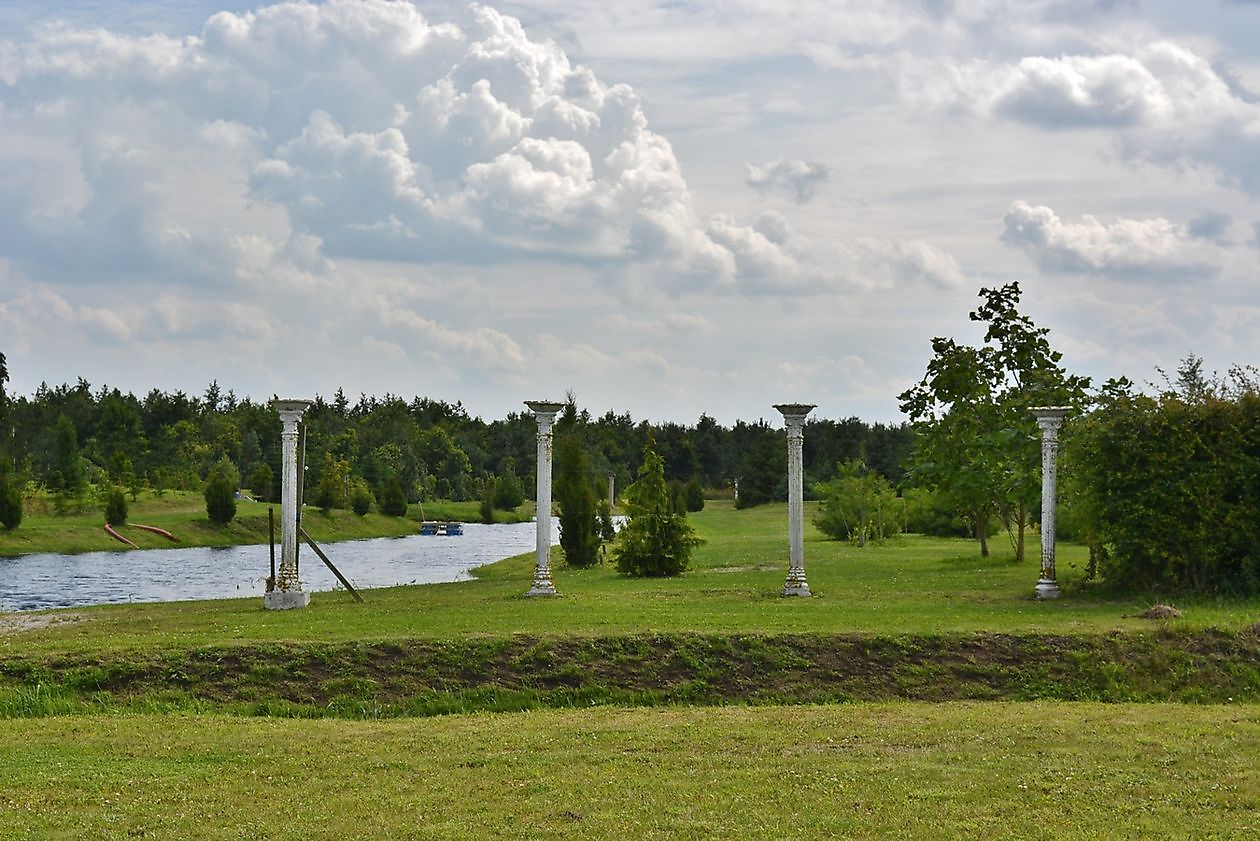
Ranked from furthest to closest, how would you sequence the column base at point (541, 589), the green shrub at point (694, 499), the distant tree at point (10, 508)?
1. the green shrub at point (694, 499)
2. the distant tree at point (10, 508)
3. the column base at point (541, 589)

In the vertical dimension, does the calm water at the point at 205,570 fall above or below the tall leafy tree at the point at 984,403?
below

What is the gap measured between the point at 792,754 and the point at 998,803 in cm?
217

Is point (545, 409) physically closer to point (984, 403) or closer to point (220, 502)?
point (984, 403)

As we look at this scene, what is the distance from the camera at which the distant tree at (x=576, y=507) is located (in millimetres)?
33094

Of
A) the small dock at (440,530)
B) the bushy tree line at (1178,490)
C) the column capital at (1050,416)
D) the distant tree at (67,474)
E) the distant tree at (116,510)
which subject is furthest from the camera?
the small dock at (440,530)

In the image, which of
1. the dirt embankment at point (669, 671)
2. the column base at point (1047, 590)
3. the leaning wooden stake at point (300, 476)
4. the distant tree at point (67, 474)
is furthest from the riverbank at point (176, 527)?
the column base at point (1047, 590)

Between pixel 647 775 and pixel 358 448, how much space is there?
92386mm

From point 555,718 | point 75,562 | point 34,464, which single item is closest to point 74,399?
point 34,464

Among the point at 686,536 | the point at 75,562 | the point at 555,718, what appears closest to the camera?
the point at 555,718

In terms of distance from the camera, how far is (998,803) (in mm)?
9391

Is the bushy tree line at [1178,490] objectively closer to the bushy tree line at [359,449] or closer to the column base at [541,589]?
the column base at [541,589]

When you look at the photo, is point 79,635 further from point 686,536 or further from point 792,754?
point 686,536

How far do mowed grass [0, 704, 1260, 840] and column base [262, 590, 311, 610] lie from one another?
839cm

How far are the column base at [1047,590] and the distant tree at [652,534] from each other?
31.4ft
